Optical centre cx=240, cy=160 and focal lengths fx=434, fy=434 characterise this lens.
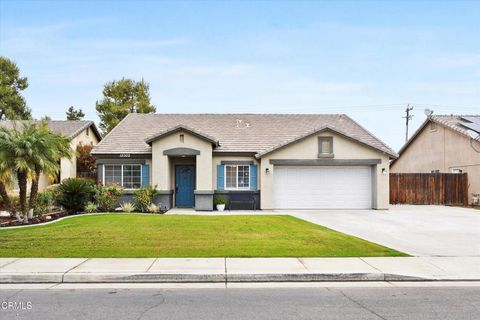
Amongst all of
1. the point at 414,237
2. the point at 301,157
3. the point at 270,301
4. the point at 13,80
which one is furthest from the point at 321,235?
the point at 13,80

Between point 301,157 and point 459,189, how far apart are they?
11153mm

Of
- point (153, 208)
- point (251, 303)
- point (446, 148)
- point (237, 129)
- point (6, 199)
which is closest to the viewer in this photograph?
point (251, 303)

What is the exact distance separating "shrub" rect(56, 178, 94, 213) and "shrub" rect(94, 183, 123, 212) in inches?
35.7

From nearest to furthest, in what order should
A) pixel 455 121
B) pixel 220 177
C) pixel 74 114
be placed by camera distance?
pixel 220 177, pixel 455 121, pixel 74 114

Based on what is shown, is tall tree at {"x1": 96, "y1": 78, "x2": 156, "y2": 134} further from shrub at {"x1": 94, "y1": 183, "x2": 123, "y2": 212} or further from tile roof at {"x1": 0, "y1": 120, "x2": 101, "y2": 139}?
shrub at {"x1": 94, "y1": 183, "x2": 123, "y2": 212}

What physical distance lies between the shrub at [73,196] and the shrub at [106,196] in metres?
0.91

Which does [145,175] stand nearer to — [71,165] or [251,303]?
[71,165]

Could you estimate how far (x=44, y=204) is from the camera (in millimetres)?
19234

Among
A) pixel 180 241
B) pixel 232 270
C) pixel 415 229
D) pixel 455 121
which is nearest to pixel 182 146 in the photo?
pixel 180 241

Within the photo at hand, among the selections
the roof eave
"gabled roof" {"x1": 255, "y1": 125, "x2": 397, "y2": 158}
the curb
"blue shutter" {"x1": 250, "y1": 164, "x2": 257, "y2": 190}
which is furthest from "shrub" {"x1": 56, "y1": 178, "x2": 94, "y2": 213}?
the curb

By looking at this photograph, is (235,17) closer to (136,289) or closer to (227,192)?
(227,192)

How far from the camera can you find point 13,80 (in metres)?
50.4

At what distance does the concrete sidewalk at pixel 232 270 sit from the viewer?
820 centimetres

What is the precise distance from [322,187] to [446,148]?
11.2 m
